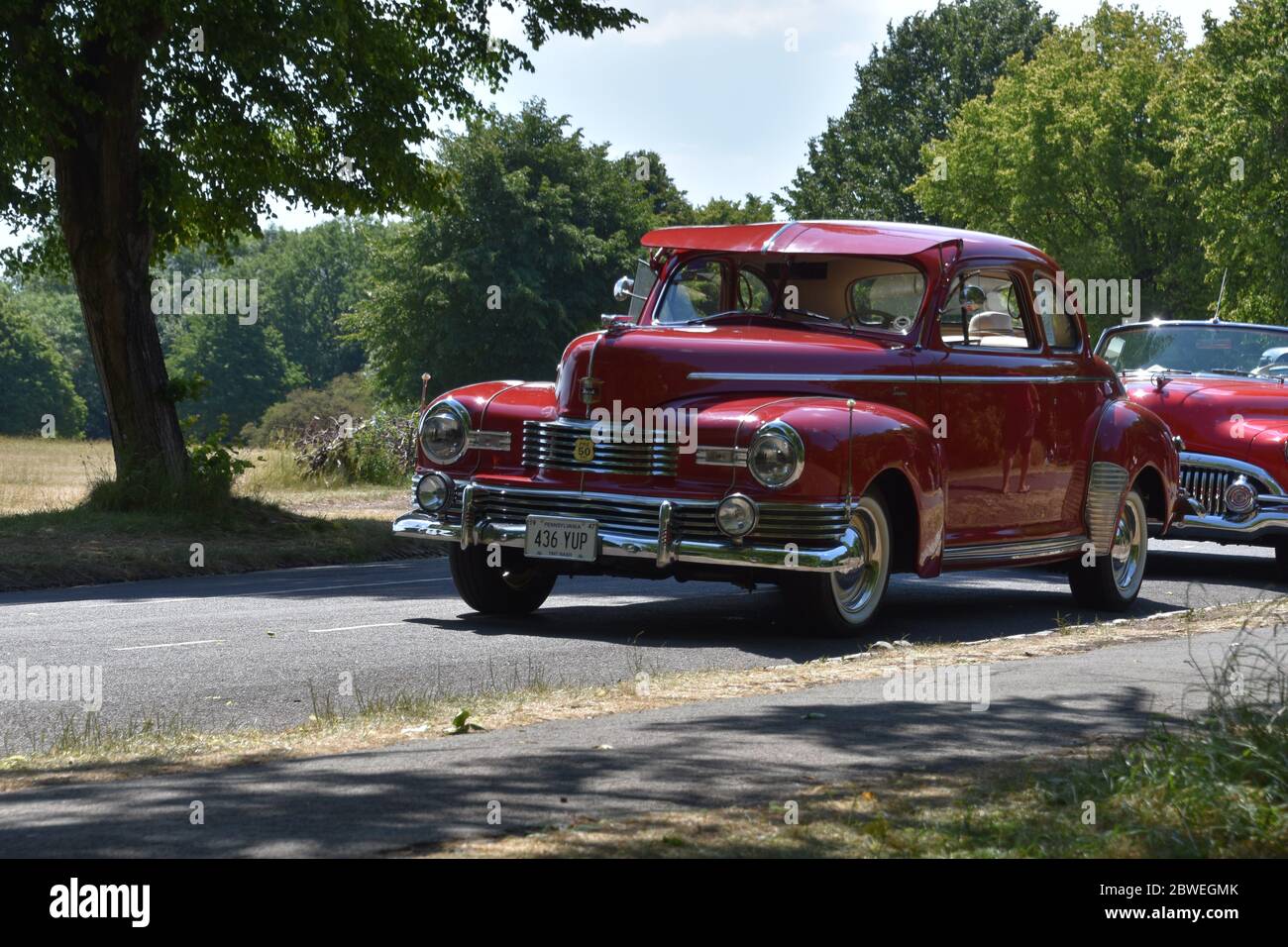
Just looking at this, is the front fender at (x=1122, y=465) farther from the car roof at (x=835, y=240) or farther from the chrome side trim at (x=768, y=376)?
the chrome side trim at (x=768, y=376)

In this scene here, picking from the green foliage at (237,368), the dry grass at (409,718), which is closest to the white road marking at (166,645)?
the dry grass at (409,718)

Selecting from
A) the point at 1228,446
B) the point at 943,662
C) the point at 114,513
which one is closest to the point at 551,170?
the point at 114,513

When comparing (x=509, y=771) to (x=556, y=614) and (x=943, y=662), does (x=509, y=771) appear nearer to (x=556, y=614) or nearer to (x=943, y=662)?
(x=943, y=662)

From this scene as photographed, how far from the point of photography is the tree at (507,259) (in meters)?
62.9

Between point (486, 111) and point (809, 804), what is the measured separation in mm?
18885

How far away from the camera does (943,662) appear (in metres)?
8.84

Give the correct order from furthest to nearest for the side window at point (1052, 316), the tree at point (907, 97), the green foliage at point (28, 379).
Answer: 1. the green foliage at point (28, 379)
2. the tree at point (907, 97)
3. the side window at point (1052, 316)

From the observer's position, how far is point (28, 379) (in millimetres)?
116125

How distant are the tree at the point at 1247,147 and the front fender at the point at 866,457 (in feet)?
109

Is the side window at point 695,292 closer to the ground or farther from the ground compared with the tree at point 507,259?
closer to the ground

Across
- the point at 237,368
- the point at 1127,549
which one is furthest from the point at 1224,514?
the point at 237,368

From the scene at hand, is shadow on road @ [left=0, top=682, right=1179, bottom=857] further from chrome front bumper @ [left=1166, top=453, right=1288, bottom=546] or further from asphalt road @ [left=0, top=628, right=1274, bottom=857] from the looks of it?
chrome front bumper @ [left=1166, top=453, right=1288, bottom=546]

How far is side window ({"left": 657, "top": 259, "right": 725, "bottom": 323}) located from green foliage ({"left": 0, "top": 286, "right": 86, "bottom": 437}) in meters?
106

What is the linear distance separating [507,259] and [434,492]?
53561 mm
